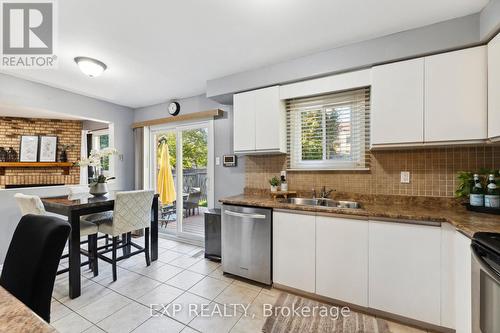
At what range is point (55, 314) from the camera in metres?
1.89

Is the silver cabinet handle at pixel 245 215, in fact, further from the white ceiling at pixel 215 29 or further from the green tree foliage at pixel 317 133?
the white ceiling at pixel 215 29

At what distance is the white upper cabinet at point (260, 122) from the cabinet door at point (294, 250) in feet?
2.84

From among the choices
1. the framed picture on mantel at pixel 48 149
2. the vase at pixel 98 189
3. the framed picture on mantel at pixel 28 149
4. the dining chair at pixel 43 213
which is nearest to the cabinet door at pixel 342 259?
the dining chair at pixel 43 213

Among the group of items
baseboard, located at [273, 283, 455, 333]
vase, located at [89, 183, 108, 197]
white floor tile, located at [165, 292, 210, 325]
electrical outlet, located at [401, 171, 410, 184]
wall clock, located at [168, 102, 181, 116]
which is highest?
wall clock, located at [168, 102, 181, 116]

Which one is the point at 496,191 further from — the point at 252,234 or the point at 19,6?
the point at 19,6

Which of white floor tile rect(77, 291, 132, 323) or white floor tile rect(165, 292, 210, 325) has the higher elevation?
white floor tile rect(77, 291, 132, 323)

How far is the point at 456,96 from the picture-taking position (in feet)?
5.87

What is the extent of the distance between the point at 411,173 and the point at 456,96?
2.50 ft

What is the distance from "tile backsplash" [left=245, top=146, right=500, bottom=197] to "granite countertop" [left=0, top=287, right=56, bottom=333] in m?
2.46

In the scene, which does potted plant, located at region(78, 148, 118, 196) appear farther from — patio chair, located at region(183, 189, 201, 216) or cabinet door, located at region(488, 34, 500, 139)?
cabinet door, located at region(488, 34, 500, 139)

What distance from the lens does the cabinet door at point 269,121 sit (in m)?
2.56

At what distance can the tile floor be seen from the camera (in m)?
1.78

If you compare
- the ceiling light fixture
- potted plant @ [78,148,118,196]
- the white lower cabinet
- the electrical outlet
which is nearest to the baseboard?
the white lower cabinet

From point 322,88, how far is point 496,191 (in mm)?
1681
